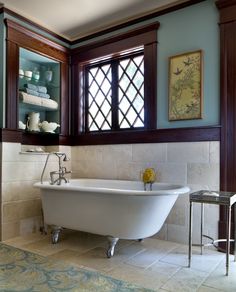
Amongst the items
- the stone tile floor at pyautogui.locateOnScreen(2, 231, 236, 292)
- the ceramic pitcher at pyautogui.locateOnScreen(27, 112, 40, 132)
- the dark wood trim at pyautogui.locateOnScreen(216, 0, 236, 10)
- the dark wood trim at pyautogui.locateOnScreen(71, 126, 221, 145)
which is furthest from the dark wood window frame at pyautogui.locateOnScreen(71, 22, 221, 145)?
the stone tile floor at pyautogui.locateOnScreen(2, 231, 236, 292)

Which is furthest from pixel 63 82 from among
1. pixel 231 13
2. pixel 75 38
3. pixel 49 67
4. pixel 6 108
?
pixel 231 13

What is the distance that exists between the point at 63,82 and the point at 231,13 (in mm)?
2029

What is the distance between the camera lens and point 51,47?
10.7 feet

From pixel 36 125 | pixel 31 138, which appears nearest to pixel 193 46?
pixel 36 125

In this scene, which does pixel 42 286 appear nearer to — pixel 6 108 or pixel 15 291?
pixel 15 291

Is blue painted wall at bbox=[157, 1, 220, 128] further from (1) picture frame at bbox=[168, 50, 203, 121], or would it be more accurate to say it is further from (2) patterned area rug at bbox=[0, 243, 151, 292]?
(2) patterned area rug at bbox=[0, 243, 151, 292]

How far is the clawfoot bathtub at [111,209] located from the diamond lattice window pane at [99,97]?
116 centimetres

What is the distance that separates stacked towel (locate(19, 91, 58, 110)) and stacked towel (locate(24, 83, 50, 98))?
0.14ft

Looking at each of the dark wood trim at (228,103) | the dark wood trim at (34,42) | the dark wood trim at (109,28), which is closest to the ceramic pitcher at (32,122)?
the dark wood trim at (34,42)

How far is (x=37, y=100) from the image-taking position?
3121mm

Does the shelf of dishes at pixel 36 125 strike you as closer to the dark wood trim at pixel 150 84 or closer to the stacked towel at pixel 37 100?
the stacked towel at pixel 37 100

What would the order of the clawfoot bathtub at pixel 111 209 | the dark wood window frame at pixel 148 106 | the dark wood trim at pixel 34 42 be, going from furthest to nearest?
the dark wood trim at pixel 34 42
the dark wood window frame at pixel 148 106
the clawfoot bathtub at pixel 111 209

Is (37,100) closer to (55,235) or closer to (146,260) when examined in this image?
(55,235)

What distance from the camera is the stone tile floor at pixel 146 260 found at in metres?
1.77
